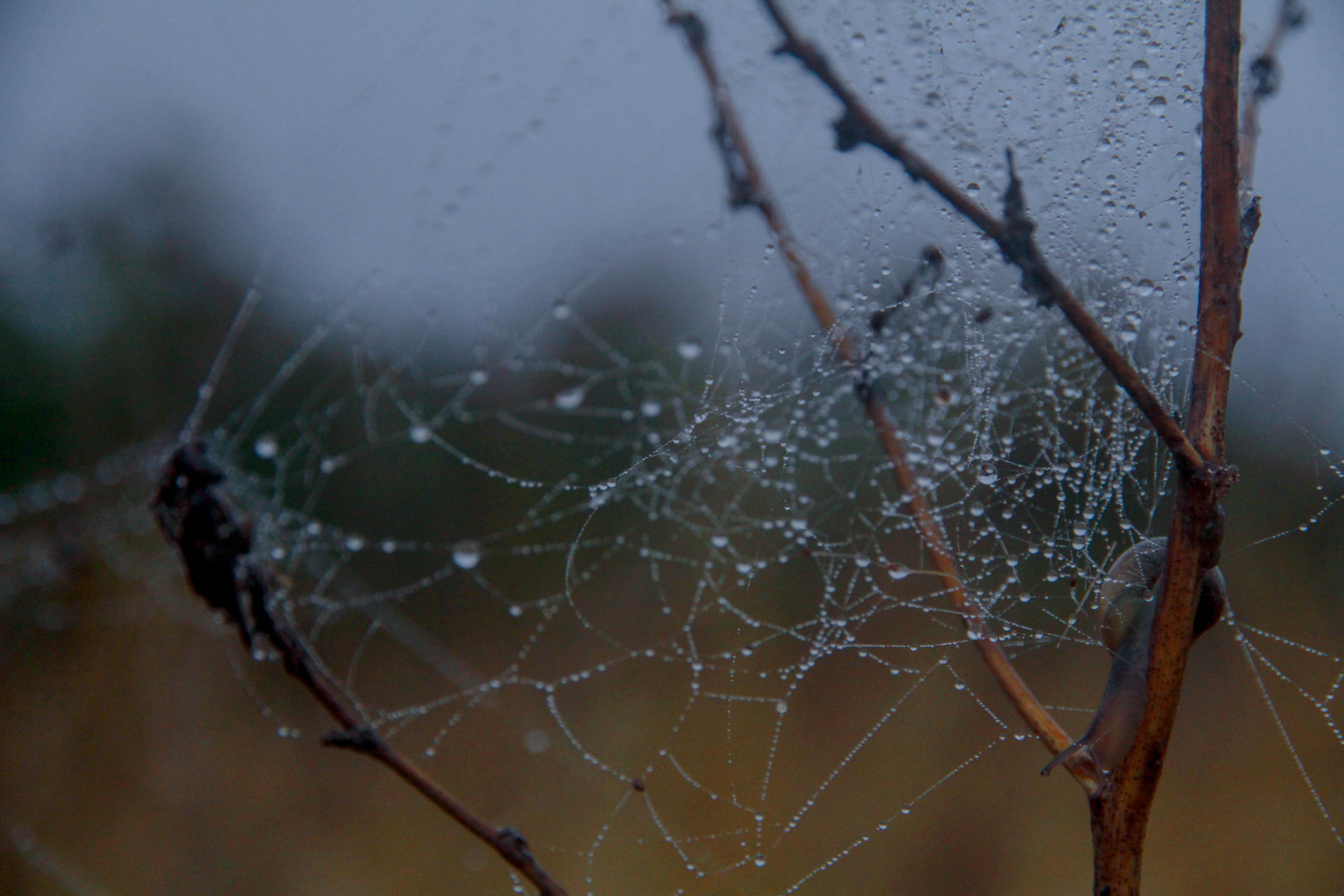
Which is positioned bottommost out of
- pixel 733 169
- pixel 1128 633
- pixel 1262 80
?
pixel 1128 633

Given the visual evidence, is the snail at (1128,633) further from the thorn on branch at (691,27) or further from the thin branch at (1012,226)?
the thorn on branch at (691,27)

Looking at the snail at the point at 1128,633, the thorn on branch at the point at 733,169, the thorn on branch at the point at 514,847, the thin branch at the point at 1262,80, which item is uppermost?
the thin branch at the point at 1262,80

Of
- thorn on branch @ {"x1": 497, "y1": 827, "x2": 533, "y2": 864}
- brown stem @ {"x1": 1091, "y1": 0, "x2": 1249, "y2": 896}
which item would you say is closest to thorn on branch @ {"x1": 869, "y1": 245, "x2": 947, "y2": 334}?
brown stem @ {"x1": 1091, "y1": 0, "x2": 1249, "y2": 896}

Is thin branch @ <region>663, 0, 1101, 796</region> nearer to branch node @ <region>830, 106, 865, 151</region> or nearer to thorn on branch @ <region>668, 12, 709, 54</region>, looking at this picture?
thorn on branch @ <region>668, 12, 709, 54</region>

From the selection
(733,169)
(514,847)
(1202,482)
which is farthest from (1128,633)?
(733,169)

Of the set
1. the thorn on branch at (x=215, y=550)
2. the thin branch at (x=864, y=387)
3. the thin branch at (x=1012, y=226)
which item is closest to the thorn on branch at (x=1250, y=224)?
the thin branch at (x=1012, y=226)

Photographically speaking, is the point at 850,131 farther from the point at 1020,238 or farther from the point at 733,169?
the point at 733,169

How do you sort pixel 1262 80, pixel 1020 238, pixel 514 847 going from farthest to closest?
pixel 1262 80 → pixel 514 847 → pixel 1020 238

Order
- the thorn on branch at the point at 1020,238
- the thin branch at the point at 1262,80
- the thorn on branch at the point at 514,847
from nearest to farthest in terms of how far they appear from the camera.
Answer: the thorn on branch at the point at 1020,238, the thorn on branch at the point at 514,847, the thin branch at the point at 1262,80

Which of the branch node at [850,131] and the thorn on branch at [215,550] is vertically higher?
the branch node at [850,131]
